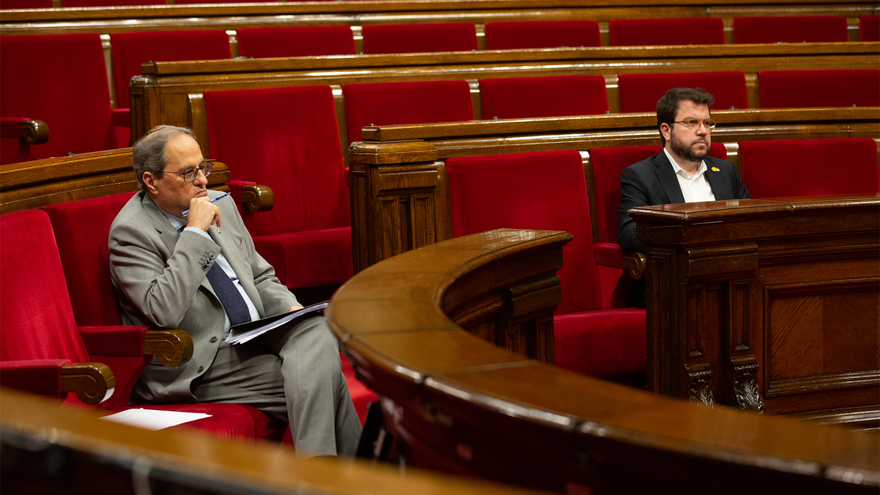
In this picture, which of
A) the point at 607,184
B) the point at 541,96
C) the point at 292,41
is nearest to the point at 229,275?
the point at 607,184

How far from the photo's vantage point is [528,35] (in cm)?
198

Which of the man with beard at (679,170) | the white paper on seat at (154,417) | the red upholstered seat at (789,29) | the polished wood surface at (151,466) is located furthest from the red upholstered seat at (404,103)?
the polished wood surface at (151,466)

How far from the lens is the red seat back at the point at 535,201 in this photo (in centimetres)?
116

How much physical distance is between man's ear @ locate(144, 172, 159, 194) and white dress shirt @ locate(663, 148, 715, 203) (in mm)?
747

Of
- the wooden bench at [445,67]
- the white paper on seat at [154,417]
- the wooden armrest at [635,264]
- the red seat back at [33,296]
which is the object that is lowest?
the white paper on seat at [154,417]

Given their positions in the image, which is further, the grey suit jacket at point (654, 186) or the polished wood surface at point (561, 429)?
the grey suit jacket at point (654, 186)

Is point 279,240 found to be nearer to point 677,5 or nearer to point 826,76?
point 826,76

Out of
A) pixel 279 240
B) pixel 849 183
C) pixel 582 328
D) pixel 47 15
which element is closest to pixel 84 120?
pixel 47 15

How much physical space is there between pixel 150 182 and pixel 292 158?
1.48ft

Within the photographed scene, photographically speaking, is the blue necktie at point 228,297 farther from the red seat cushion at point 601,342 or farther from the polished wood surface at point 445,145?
the red seat cushion at point 601,342

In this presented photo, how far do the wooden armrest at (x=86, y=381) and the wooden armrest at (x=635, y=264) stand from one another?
2.13ft

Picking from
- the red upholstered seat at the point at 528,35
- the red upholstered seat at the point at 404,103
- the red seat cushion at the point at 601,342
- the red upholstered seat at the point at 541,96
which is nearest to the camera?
the red seat cushion at the point at 601,342

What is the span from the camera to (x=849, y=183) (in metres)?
1.35

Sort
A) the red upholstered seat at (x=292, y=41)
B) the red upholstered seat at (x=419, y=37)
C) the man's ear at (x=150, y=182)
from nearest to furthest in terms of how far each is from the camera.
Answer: the man's ear at (x=150, y=182)
the red upholstered seat at (x=292, y=41)
the red upholstered seat at (x=419, y=37)
